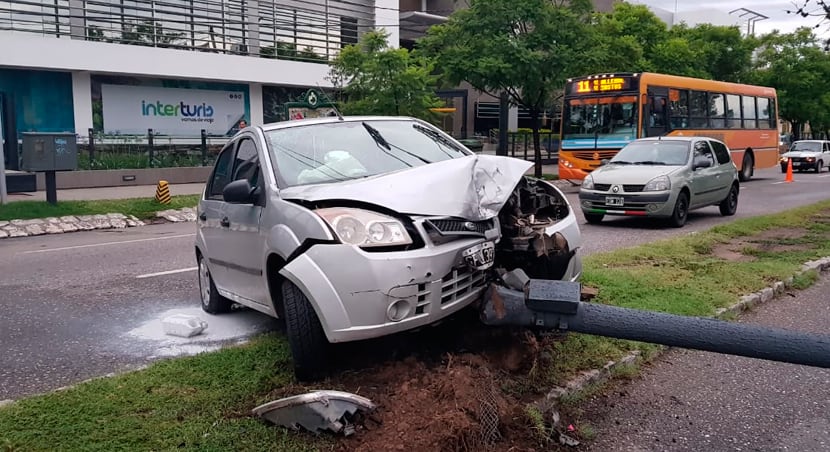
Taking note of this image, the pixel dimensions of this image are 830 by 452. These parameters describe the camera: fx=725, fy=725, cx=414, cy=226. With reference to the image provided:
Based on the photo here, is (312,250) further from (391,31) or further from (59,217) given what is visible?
(391,31)

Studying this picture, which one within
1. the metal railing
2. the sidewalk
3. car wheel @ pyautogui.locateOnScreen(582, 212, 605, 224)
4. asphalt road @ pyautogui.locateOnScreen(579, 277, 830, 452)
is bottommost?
asphalt road @ pyautogui.locateOnScreen(579, 277, 830, 452)

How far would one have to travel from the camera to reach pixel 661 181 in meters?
12.3

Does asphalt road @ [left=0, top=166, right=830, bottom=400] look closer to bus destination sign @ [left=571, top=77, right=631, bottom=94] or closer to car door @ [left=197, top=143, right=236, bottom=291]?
car door @ [left=197, top=143, right=236, bottom=291]

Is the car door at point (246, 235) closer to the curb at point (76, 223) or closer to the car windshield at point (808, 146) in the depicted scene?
the curb at point (76, 223)

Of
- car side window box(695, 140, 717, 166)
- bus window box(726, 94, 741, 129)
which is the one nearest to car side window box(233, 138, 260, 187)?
car side window box(695, 140, 717, 166)

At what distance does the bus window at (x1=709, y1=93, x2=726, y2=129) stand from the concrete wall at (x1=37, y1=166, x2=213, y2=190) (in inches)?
615

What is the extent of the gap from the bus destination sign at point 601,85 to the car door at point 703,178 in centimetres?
671

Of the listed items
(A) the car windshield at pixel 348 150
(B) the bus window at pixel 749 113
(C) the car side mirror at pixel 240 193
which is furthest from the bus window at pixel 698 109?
(C) the car side mirror at pixel 240 193

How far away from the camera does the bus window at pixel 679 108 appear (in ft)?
69.8

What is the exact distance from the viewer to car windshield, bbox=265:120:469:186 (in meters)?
5.13

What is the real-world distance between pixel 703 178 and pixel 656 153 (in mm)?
951

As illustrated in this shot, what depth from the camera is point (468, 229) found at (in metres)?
4.37

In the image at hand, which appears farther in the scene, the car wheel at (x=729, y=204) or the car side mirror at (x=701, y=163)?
the car wheel at (x=729, y=204)

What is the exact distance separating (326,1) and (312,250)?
28.4m
